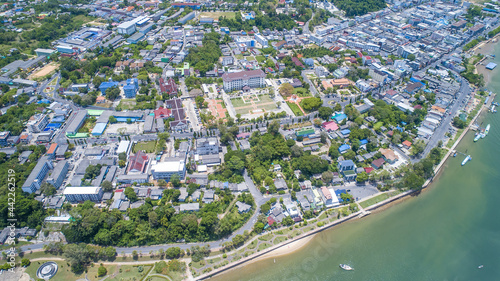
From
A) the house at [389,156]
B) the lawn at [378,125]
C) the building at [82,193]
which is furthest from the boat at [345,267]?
the building at [82,193]

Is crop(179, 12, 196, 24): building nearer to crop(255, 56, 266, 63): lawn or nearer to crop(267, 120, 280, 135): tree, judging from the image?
crop(255, 56, 266, 63): lawn

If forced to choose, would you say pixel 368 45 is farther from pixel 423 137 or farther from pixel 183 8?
pixel 183 8

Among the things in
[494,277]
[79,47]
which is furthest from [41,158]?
[494,277]

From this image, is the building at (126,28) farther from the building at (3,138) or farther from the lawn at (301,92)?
the lawn at (301,92)

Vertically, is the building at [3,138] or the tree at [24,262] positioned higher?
the building at [3,138]

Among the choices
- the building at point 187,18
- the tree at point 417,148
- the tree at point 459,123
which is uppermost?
the building at point 187,18

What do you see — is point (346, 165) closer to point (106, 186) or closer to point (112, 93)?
point (106, 186)
